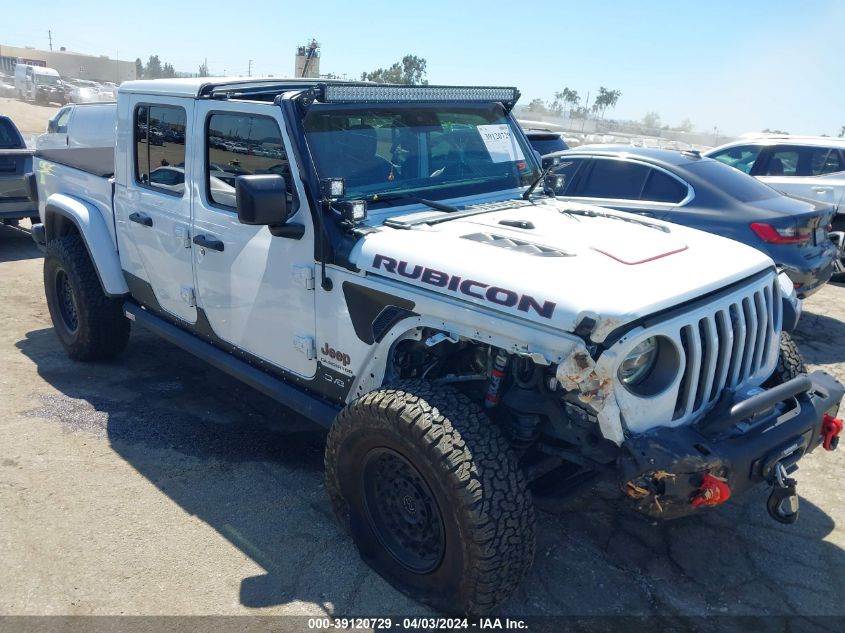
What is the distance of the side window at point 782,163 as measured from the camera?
914 cm

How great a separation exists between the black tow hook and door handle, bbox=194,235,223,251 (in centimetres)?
285

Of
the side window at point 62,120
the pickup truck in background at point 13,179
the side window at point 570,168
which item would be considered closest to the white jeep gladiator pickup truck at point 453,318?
the side window at point 570,168

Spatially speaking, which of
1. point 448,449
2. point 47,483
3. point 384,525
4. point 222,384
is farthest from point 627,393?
point 222,384

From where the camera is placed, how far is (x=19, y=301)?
22.8 ft

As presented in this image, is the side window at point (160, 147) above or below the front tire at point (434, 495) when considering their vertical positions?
above

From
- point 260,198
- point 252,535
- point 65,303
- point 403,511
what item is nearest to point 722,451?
point 403,511

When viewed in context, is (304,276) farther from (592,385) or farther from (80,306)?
(80,306)

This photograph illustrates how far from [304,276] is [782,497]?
2235mm

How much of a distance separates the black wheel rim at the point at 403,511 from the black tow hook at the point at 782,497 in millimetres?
1309

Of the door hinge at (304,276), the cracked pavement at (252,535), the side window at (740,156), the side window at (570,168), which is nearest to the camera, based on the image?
the cracked pavement at (252,535)

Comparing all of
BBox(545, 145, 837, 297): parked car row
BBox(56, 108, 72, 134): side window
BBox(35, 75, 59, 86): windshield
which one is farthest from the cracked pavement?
BBox(35, 75, 59, 86): windshield

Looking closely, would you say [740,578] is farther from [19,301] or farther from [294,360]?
[19,301]

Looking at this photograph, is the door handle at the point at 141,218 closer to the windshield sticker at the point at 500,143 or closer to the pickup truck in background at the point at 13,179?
the windshield sticker at the point at 500,143

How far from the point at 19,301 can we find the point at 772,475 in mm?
6836
